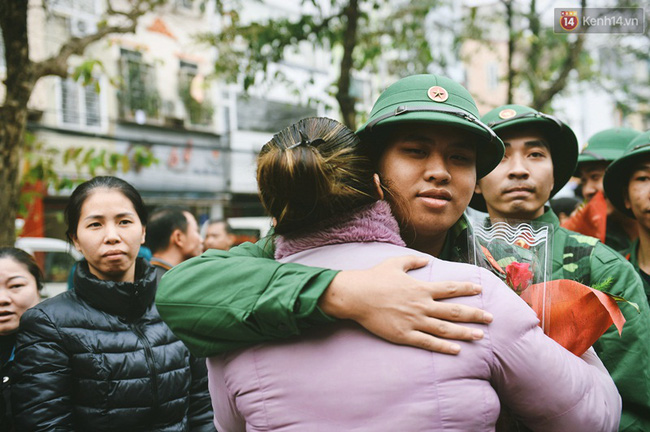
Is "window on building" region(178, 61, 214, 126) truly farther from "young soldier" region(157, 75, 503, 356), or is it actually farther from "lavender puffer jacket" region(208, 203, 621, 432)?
"lavender puffer jacket" region(208, 203, 621, 432)

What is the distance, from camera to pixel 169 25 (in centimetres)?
1493

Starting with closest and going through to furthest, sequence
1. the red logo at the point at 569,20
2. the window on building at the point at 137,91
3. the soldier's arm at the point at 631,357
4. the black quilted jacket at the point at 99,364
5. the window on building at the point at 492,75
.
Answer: the soldier's arm at the point at 631,357
the black quilted jacket at the point at 99,364
the red logo at the point at 569,20
the window on building at the point at 137,91
the window on building at the point at 492,75

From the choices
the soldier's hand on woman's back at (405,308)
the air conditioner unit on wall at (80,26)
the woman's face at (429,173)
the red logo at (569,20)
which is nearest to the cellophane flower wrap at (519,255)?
the woman's face at (429,173)

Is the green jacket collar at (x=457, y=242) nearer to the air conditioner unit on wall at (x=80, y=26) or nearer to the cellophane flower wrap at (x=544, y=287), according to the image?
the cellophane flower wrap at (x=544, y=287)

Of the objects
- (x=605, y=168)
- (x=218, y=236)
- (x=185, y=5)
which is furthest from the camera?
(x=185, y=5)

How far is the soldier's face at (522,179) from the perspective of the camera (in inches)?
93.0

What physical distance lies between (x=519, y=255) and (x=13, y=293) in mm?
2300

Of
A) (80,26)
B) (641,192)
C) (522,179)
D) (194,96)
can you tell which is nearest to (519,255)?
(522,179)

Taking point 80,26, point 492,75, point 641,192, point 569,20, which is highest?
point 492,75

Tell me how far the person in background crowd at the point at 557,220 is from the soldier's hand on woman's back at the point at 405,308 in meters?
0.46

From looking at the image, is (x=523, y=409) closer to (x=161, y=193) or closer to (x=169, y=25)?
(x=161, y=193)

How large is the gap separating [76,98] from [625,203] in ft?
43.7

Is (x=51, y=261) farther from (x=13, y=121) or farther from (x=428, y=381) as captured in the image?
(x=428, y=381)

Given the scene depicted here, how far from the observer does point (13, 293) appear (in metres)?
A: 2.56
